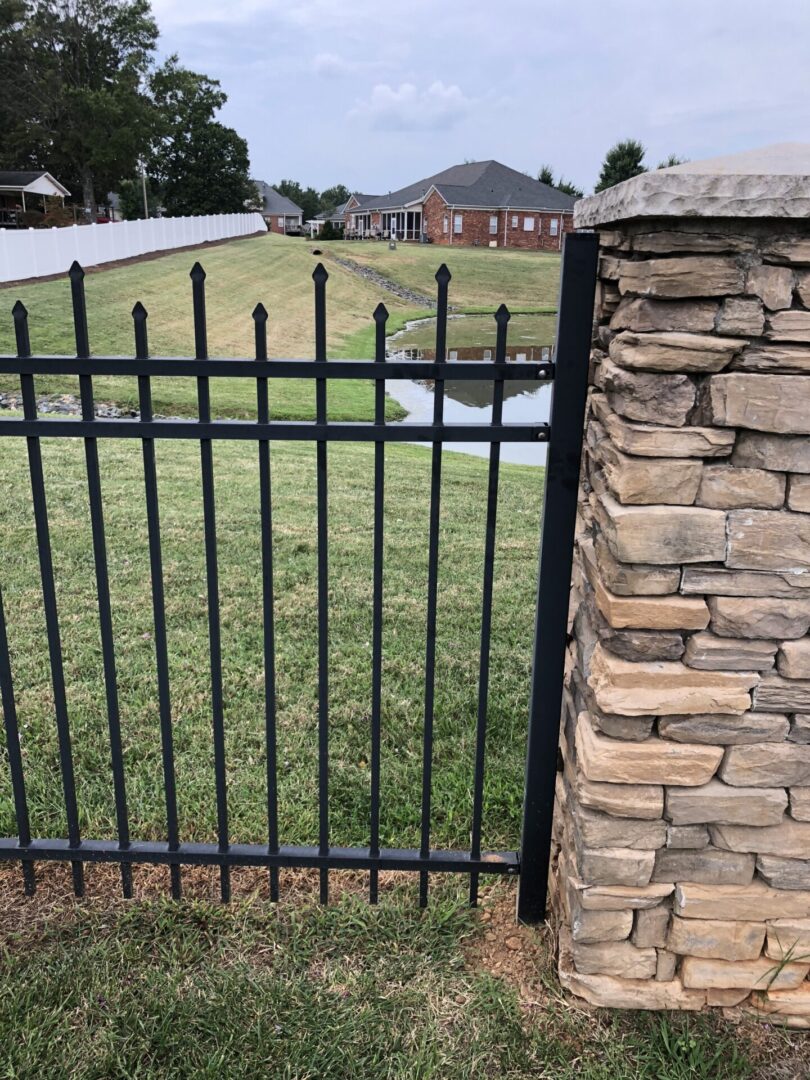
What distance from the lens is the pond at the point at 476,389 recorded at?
37.6 ft

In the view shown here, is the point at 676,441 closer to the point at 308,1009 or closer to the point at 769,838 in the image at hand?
the point at 769,838

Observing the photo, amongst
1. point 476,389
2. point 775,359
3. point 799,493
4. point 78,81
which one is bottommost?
point 476,389

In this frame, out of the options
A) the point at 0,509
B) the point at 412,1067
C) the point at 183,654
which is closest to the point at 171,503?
→ the point at 0,509

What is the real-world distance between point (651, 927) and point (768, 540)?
1.01 m

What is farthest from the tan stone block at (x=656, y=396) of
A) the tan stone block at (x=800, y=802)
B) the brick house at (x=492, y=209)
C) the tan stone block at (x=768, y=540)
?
the brick house at (x=492, y=209)

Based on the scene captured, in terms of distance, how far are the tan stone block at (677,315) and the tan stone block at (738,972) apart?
1.52m

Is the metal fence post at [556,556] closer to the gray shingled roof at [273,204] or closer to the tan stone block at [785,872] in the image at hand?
the tan stone block at [785,872]

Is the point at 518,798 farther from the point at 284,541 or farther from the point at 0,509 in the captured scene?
the point at 0,509

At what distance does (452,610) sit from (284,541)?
143 cm

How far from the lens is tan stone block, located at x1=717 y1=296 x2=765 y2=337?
1.80 m

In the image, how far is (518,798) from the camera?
9.82 ft

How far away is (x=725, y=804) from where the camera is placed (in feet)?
6.74

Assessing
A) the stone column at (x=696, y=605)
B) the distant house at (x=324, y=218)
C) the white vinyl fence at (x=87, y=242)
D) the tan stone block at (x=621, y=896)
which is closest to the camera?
the stone column at (x=696, y=605)

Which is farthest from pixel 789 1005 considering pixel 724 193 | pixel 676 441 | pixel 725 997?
pixel 724 193
